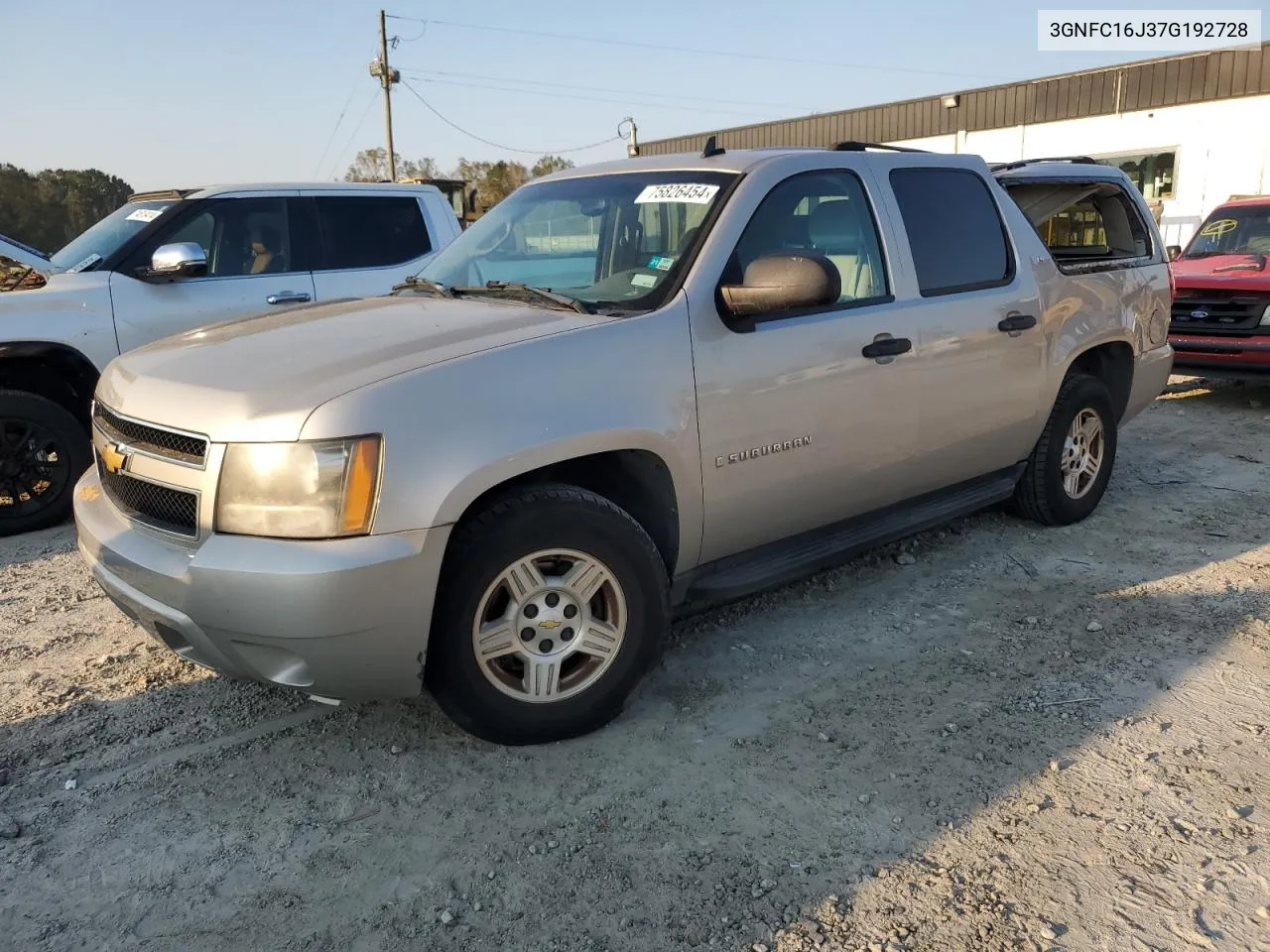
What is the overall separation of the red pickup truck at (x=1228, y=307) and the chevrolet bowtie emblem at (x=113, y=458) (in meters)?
8.04

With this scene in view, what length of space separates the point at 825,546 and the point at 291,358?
2.14 m

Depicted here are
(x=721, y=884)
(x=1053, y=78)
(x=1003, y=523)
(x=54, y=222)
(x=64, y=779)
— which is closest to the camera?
(x=721, y=884)

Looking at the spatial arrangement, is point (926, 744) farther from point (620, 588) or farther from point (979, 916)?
point (620, 588)

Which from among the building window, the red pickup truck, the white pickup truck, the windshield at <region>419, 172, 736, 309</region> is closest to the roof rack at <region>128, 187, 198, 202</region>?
the white pickup truck

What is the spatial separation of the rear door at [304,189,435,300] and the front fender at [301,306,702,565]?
3.55m

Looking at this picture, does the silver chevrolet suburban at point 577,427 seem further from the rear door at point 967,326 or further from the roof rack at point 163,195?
the roof rack at point 163,195

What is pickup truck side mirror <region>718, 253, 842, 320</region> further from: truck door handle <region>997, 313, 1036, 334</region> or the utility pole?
the utility pole

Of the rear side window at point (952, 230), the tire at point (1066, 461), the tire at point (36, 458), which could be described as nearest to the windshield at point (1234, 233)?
the tire at point (1066, 461)

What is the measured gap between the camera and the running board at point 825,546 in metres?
3.48

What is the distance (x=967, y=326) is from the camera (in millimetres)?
4164

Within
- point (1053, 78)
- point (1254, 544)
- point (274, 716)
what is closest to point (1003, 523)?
point (1254, 544)

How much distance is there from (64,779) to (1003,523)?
4495mm

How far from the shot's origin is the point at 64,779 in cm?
299

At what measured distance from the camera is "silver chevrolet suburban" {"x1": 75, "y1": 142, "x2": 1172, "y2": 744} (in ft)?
8.57
